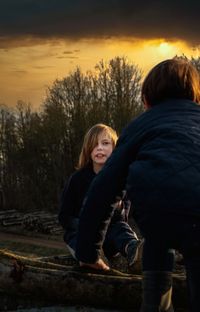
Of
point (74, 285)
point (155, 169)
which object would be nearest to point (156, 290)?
point (155, 169)

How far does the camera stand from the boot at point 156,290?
7.88 ft

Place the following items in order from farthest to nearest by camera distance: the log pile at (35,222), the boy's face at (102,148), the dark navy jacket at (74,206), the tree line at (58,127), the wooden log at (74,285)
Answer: the tree line at (58,127), the log pile at (35,222), the boy's face at (102,148), the dark navy jacket at (74,206), the wooden log at (74,285)

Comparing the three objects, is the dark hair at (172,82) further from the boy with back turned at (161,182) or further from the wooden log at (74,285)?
the wooden log at (74,285)

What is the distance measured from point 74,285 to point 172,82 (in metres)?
1.44

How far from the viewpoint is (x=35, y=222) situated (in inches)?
1019

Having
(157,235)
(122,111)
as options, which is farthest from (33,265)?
(122,111)

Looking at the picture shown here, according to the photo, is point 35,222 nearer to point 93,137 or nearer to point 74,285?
point 93,137

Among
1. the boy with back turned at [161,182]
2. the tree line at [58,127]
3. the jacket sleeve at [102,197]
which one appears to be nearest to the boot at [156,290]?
the boy with back turned at [161,182]

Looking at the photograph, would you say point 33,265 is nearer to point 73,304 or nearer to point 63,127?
point 73,304

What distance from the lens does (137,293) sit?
10.5 ft

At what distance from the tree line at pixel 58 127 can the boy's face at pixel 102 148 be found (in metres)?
26.8

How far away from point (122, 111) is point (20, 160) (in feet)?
29.5

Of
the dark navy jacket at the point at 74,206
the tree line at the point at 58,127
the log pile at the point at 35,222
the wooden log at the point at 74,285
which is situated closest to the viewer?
the wooden log at the point at 74,285

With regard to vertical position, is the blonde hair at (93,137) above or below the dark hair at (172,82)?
below
